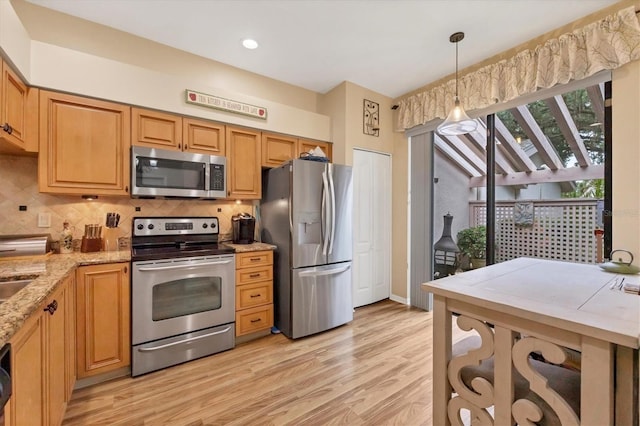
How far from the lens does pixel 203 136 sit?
8.64 ft

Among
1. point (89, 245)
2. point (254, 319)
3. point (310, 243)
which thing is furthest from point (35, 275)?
point (310, 243)

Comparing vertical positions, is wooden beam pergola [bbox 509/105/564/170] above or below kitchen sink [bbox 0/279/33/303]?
above

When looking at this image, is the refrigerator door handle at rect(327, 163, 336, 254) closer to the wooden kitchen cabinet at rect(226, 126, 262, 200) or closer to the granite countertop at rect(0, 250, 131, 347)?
the wooden kitchen cabinet at rect(226, 126, 262, 200)

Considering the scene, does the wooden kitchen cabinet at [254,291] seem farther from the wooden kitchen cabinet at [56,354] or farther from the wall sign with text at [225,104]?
the wall sign with text at [225,104]

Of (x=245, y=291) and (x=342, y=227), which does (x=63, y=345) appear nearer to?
(x=245, y=291)

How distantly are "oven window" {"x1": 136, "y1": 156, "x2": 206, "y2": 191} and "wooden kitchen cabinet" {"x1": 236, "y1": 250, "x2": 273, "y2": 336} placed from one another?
81 centimetres

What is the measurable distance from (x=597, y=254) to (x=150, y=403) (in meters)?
3.45

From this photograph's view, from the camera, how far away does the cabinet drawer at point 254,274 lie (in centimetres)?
253

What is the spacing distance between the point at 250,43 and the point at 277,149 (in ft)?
3.40

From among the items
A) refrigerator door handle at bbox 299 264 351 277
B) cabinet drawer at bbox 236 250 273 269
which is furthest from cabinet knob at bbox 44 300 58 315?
refrigerator door handle at bbox 299 264 351 277

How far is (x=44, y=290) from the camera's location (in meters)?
1.22

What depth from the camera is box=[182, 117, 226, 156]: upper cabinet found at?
2555mm

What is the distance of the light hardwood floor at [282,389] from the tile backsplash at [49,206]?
130 cm

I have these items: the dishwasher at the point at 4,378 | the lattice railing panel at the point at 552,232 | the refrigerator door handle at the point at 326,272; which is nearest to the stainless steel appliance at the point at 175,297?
the refrigerator door handle at the point at 326,272
